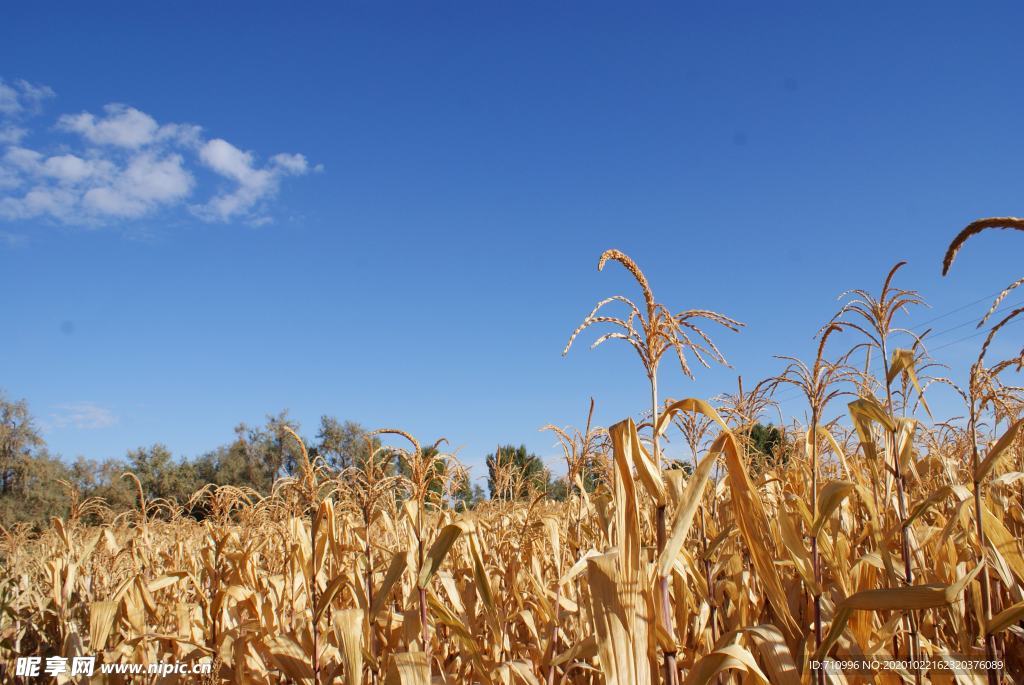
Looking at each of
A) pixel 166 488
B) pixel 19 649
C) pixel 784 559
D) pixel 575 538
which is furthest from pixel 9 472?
pixel 784 559

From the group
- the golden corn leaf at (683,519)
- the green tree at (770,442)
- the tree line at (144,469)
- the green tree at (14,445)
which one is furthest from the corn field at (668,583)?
the green tree at (14,445)

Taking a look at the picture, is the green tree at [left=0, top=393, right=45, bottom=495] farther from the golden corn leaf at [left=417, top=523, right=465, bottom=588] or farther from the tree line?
the golden corn leaf at [left=417, top=523, right=465, bottom=588]

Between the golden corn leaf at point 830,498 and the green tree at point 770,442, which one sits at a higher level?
the green tree at point 770,442

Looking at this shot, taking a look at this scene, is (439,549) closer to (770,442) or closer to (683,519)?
(683,519)

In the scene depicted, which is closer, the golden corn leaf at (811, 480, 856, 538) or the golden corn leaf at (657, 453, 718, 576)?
the golden corn leaf at (657, 453, 718, 576)

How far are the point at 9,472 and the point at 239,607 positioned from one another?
106ft

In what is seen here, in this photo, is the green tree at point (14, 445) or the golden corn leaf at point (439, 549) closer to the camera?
the golden corn leaf at point (439, 549)

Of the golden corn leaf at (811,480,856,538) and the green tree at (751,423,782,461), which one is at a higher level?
the green tree at (751,423,782,461)

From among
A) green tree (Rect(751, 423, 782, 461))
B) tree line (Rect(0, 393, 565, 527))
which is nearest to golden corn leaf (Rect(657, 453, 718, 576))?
green tree (Rect(751, 423, 782, 461))

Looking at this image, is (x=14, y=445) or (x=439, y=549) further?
(x=14, y=445)

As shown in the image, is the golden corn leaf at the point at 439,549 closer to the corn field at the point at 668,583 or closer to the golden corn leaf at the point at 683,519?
the corn field at the point at 668,583

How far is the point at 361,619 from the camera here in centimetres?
248

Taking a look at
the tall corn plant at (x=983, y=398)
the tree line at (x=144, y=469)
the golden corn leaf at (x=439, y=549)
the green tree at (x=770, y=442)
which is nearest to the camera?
the tall corn plant at (x=983, y=398)

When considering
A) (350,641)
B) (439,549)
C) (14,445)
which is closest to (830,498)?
(439,549)
